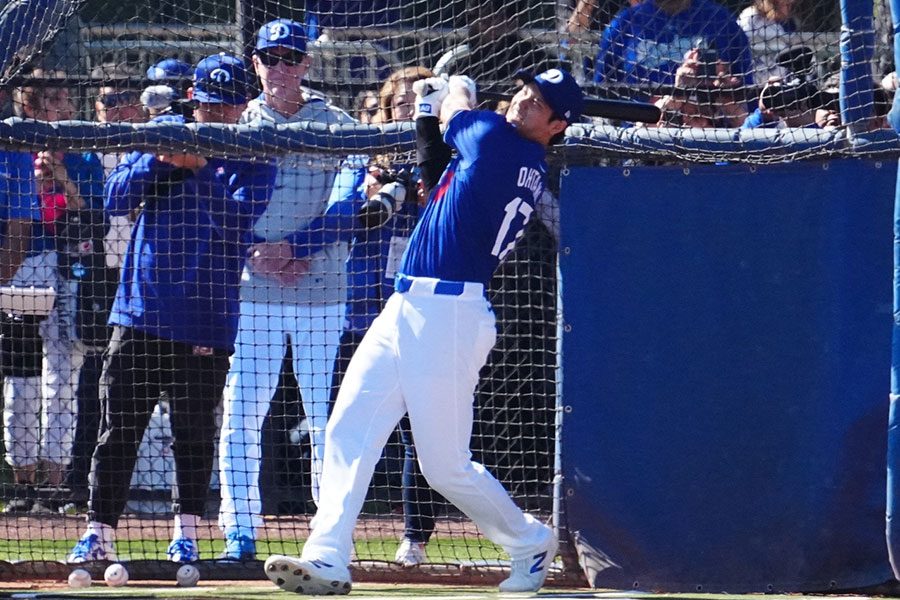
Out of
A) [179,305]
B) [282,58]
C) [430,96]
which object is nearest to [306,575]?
[179,305]

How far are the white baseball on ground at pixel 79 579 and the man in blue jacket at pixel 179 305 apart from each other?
0.25 m

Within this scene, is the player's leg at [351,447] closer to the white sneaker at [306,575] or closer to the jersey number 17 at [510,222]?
the white sneaker at [306,575]

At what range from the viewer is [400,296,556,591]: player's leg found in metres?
4.57

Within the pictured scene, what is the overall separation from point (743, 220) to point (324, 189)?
1.84 m

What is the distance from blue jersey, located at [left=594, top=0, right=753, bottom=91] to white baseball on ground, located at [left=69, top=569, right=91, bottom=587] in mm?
2981

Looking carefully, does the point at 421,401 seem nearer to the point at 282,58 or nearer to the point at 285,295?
the point at 285,295

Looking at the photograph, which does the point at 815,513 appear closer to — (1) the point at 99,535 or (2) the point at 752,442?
(2) the point at 752,442

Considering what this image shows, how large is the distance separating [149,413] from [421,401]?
→ 1564 millimetres

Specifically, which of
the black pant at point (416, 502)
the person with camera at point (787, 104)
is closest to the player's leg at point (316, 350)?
the black pant at point (416, 502)

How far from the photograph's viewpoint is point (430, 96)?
4887 millimetres

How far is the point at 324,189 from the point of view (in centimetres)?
583

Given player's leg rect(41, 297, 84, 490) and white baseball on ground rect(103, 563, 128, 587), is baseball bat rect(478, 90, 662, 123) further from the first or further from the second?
→ player's leg rect(41, 297, 84, 490)

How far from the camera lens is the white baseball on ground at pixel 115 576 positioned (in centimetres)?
521

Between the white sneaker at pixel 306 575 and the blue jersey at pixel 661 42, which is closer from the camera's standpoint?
the white sneaker at pixel 306 575
